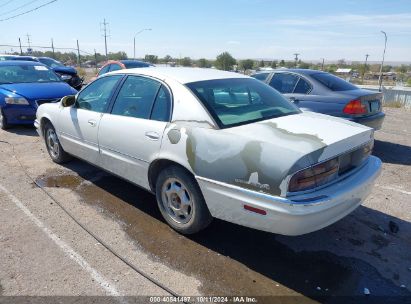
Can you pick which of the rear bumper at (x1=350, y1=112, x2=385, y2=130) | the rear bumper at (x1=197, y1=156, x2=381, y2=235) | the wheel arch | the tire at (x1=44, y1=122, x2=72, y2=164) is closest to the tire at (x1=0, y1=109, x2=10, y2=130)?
the tire at (x1=44, y1=122, x2=72, y2=164)

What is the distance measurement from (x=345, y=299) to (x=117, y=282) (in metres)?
1.85

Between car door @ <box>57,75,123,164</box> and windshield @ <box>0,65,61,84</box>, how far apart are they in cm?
452

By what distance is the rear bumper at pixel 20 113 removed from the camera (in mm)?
7883

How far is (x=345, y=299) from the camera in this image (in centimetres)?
281

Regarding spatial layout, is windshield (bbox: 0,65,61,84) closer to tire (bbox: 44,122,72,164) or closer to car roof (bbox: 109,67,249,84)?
tire (bbox: 44,122,72,164)

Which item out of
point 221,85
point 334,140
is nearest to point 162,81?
point 221,85

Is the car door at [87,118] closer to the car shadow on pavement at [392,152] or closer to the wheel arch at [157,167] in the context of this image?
the wheel arch at [157,167]

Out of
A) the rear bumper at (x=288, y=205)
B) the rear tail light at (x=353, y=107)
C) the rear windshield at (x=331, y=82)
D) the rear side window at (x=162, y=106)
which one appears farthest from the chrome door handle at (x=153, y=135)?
the rear windshield at (x=331, y=82)

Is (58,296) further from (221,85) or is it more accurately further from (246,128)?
(221,85)

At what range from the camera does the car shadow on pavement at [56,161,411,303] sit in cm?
294

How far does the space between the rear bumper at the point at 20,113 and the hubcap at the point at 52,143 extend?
7.79 ft

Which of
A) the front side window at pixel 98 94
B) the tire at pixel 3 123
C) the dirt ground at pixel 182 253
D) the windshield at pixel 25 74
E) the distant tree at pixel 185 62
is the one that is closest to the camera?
the dirt ground at pixel 182 253

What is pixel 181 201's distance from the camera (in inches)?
141

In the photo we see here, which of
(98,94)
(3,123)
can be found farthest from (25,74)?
(98,94)
